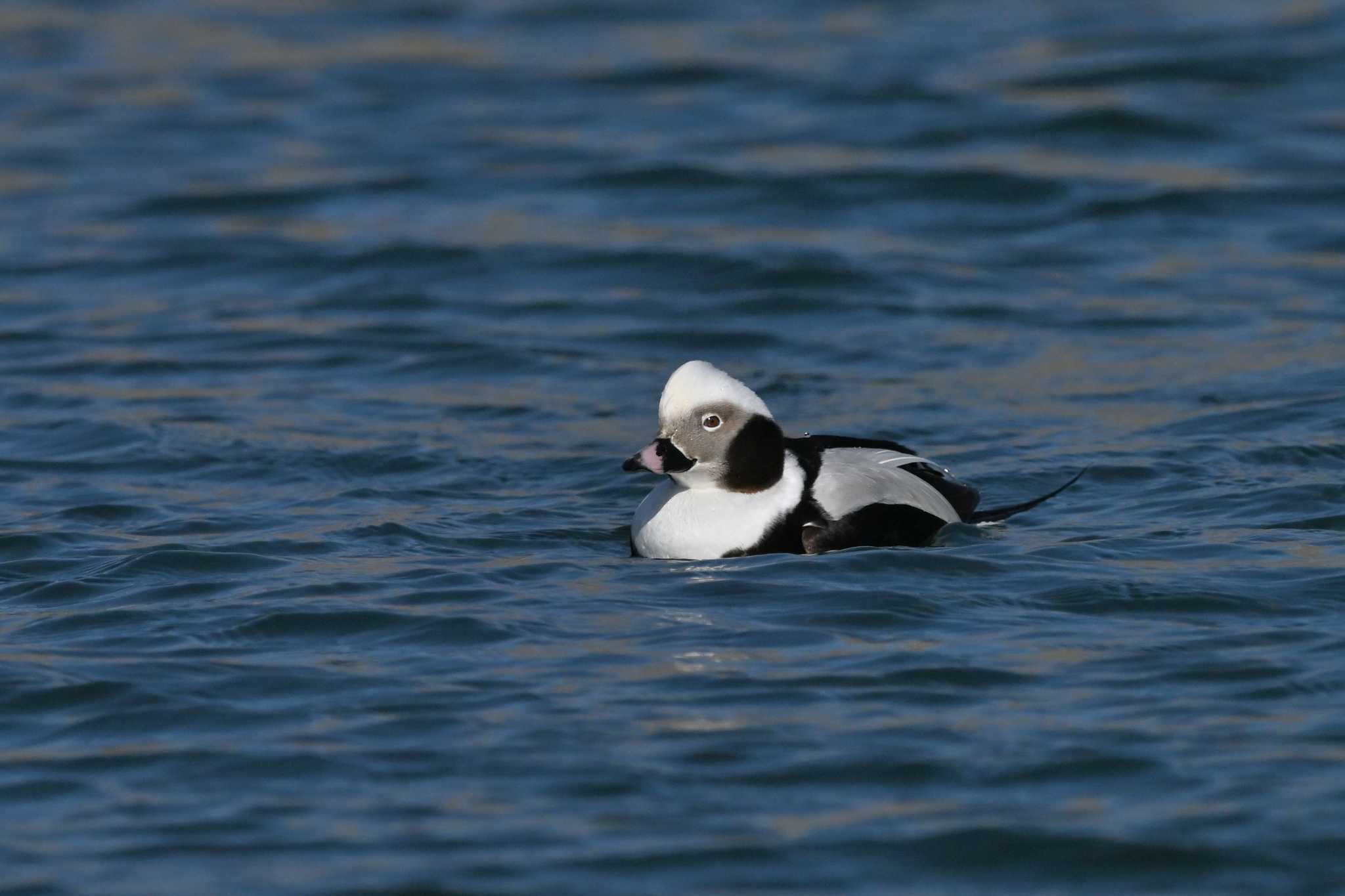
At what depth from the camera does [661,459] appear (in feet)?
25.3

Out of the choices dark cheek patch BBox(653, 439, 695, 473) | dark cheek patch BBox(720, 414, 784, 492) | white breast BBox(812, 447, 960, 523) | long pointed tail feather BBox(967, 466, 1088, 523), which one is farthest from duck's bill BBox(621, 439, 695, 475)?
long pointed tail feather BBox(967, 466, 1088, 523)

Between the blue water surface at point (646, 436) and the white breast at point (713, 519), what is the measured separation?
81mm

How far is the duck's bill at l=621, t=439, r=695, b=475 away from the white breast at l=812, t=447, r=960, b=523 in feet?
1.54

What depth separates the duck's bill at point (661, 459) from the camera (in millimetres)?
→ 7652

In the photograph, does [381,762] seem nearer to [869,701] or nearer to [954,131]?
[869,701]

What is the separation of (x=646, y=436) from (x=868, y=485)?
2.61m

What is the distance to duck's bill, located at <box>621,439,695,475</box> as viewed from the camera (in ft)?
25.1

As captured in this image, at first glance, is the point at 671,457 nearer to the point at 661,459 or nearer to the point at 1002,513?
the point at 661,459

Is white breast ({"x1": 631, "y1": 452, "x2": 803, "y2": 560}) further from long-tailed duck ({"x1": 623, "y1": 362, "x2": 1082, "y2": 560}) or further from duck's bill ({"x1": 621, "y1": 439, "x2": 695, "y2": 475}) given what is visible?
duck's bill ({"x1": 621, "y1": 439, "x2": 695, "y2": 475})

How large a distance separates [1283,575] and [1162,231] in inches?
269

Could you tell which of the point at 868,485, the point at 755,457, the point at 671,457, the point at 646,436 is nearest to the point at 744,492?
the point at 755,457

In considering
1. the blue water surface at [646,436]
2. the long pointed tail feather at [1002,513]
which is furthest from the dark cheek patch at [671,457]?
the long pointed tail feather at [1002,513]

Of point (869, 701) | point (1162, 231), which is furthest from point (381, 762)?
point (1162, 231)

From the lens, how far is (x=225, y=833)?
17.9ft
